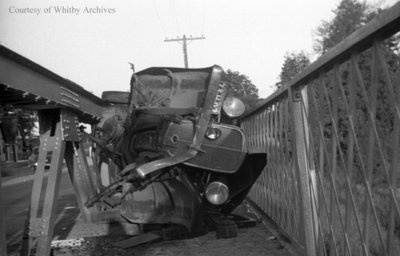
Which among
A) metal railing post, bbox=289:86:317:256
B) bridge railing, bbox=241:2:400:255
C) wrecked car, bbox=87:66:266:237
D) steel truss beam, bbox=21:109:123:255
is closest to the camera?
bridge railing, bbox=241:2:400:255

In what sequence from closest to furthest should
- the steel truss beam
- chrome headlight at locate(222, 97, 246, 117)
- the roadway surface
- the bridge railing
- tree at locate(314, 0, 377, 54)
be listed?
the bridge railing, the steel truss beam, the roadway surface, chrome headlight at locate(222, 97, 246, 117), tree at locate(314, 0, 377, 54)

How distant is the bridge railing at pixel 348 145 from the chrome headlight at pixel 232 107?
2.54 feet

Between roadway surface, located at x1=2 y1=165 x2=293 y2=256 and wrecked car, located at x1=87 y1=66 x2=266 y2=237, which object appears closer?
Result: roadway surface, located at x1=2 y1=165 x2=293 y2=256

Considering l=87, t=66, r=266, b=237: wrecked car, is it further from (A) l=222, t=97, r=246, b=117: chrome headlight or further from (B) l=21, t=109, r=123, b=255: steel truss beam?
(B) l=21, t=109, r=123, b=255: steel truss beam

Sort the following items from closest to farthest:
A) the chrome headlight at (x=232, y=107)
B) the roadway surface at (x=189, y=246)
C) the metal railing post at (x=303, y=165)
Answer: the metal railing post at (x=303, y=165), the roadway surface at (x=189, y=246), the chrome headlight at (x=232, y=107)

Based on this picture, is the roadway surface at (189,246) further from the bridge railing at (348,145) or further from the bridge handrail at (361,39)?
the bridge handrail at (361,39)

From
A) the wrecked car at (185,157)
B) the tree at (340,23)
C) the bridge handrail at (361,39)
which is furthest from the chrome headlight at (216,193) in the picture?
the tree at (340,23)

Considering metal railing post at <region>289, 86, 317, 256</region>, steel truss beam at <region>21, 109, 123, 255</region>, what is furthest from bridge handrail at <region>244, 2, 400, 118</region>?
steel truss beam at <region>21, 109, 123, 255</region>

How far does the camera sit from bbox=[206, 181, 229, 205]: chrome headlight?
5.11 meters

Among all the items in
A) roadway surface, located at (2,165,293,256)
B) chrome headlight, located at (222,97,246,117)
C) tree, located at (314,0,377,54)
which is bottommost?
roadway surface, located at (2,165,293,256)

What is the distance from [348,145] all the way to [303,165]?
1.03 m

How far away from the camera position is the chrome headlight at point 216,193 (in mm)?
5109

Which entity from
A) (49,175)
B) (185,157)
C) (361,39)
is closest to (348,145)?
(361,39)

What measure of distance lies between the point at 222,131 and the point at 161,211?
123 centimetres
